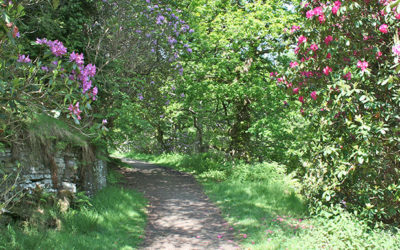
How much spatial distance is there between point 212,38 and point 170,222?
749 cm

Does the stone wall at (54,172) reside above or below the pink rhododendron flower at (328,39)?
below

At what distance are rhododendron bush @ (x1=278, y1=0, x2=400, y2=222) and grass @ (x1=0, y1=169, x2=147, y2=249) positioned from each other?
12.7 ft

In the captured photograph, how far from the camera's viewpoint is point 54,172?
6.75m

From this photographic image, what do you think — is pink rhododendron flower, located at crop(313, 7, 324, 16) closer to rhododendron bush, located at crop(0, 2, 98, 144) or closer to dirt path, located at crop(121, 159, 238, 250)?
rhododendron bush, located at crop(0, 2, 98, 144)

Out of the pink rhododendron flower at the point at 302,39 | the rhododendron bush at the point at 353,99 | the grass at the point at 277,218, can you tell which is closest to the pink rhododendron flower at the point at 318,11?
the rhododendron bush at the point at 353,99

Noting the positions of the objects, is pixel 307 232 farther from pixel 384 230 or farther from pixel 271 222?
pixel 384 230

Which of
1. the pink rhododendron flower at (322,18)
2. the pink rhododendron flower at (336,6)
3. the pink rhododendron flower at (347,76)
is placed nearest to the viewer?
the pink rhododendron flower at (336,6)

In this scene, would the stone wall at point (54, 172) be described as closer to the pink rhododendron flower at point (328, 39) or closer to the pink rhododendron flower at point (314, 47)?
the pink rhododendron flower at point (314, 47)

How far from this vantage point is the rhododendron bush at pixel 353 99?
4.76m

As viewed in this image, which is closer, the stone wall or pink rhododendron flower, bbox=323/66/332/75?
pink rhododendron flower, bbox=323/66/332/75

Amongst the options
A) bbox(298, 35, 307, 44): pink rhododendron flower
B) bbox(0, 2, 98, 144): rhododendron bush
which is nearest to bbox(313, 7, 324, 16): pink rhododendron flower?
bbox(298, 35, 307, 44): pink rhododendron flower

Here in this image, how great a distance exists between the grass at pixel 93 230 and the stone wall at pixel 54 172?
56cm

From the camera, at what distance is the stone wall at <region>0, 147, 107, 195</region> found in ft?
19.2

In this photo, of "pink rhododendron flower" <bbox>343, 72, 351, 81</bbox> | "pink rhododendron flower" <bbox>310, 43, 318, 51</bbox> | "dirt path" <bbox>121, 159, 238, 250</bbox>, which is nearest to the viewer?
"pink rhododendron flower" <bbox>343, 72, 351, 81</bbox>
